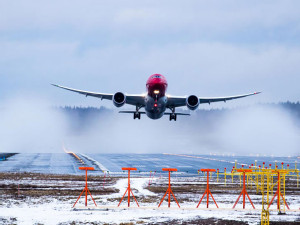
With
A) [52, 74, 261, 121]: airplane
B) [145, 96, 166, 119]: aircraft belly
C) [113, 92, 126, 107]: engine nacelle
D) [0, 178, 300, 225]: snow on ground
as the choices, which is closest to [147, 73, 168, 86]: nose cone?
[52, 74, 261, 121]: airplane

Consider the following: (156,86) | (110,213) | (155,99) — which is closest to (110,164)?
(155,99)

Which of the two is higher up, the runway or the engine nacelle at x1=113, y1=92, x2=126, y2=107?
the engine nacelle at x1=113, y1=92, x2=126, y2=107

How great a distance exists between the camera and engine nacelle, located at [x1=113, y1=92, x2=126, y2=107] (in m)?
45.8

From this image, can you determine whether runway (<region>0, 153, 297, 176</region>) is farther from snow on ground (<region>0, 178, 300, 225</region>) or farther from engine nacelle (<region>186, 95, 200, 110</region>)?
snow on ground (<region>0, 178, 300, 225</region>)

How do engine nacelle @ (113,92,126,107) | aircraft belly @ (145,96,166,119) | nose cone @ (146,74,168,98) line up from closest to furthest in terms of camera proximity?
nose cone @ (146,74,168,98) < aircraft belly @ (145,96,166,119) < engine nacelle @ (113,92,126,107)

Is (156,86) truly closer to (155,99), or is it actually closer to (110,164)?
(155,99)

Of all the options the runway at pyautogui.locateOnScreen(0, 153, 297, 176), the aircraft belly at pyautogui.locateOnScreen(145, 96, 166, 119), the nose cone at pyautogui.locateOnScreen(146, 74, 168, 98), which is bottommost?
the runway at pyautogui.locateOnScreen(0, 153, 297, 176)

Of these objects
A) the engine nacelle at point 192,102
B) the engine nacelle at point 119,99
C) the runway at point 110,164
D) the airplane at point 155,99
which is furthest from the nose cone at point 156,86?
the runway at point 110,164

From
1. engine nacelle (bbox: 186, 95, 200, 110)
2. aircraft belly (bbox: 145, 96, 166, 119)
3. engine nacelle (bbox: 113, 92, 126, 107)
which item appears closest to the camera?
aircraft belly (bbox: 145, 96, 166, 119)

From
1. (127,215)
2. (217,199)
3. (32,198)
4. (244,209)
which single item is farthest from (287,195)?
(32,198)

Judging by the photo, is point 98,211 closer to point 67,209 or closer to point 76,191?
point 67,209

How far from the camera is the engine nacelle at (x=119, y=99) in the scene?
150 feet

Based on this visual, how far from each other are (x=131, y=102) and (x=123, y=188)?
16.8m

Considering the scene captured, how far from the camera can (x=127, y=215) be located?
904 inches
